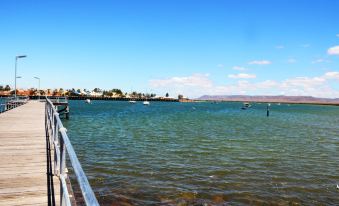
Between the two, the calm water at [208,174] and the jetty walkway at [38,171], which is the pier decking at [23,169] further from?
the calm water at [208,174]

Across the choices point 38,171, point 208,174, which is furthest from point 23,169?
point 208,174

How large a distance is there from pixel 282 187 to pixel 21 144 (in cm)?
1020

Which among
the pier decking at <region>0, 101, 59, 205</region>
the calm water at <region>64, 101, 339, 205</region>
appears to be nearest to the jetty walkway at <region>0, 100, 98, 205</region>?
the pier decking at <region>0, 101, 59, 205</region>

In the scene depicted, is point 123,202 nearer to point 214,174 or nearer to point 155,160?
point 214,174

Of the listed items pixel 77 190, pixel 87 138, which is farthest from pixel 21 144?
pixel 87 138

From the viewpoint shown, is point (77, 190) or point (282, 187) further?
point (282, 187)

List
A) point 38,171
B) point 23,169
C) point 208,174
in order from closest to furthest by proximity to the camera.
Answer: point 38,171
point 23,169
point 208,174

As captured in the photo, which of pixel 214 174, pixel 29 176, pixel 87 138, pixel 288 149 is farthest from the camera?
pixel 87 138

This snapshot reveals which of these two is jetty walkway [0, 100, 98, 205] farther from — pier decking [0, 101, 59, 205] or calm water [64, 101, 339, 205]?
calm water [64, 101, 339, 205]

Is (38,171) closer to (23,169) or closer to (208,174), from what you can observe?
(23,169)

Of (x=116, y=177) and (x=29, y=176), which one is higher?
(x=29, y=176)

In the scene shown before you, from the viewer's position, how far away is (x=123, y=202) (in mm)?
10648

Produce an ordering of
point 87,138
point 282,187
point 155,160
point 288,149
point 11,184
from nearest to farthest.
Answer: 1. point 11,184
2. point 282,187
3. point 155,160
4. point 288,149
5. point 87,138

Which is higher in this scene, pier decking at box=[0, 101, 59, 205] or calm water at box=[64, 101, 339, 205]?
pier decking at box=[0, 101, 59, 205]
